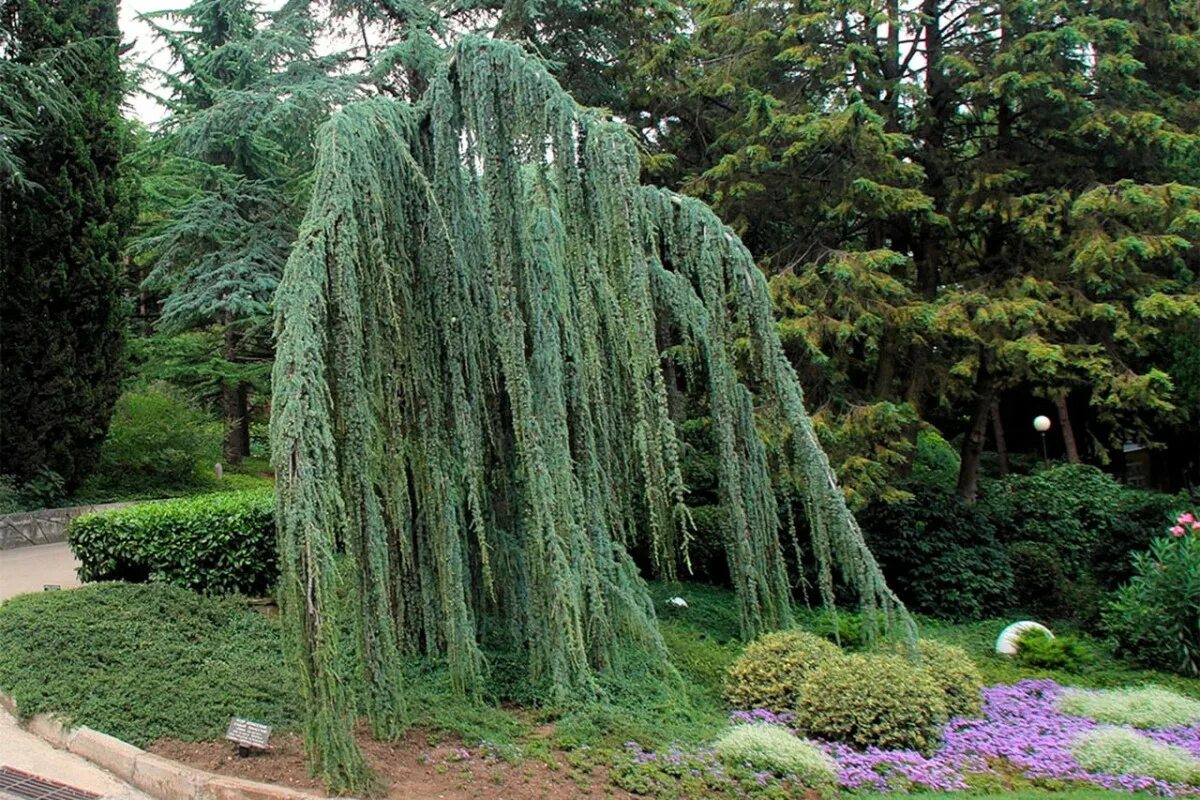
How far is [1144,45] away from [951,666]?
823 centimetres

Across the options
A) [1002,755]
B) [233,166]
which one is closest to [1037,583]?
[1002,755]

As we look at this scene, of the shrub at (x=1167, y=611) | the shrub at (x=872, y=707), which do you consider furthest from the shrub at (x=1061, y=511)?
the shrub at (x=872, y=707)

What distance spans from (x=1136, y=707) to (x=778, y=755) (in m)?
3.01

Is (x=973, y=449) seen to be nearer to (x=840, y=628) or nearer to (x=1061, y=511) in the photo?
(x=1061, y=511)

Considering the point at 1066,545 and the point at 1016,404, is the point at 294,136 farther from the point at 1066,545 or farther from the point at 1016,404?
the point at 1016,404

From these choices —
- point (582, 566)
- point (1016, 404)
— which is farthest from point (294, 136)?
point (1016, 404)

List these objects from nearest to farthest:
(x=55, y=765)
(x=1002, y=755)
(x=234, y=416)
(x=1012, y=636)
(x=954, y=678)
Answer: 1. (x=55, y=765)
2. (x=1002, y=755)
3. (x=954, y=678)
4. (x=1012, y=636)
5. (x=234, y=416)

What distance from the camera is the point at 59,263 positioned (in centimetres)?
1430

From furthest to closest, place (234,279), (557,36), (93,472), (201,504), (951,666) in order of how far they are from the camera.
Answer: (93,472) → (234,279) → (557,36) → (201,504) → (951,666)

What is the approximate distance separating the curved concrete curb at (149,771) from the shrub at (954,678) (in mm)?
3953

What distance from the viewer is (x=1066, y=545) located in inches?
436

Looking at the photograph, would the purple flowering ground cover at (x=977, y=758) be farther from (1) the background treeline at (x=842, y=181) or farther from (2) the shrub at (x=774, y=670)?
(1) the background treeline at (x=842, y=181)

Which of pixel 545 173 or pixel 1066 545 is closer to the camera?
pixel 545 173

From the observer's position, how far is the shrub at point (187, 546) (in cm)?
838
